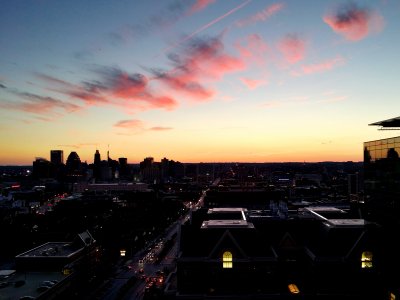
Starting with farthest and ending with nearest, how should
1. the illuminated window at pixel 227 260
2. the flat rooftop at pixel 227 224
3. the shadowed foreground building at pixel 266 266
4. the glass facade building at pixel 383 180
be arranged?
the flat rooftop at pixel 227 224, the illuminated window at pixel 227 260, the shadowed foreground building at pixel 266 266, the glass facade building at pixel 383 180

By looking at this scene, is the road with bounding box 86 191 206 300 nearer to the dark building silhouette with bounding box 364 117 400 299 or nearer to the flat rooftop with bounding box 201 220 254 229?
the flat rooftop with bounding box 201 220 254 229

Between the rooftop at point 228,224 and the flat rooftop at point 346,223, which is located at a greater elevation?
the flat rooftop at point 346,223

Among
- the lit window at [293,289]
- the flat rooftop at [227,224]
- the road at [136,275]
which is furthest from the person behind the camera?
the road at [136,275]

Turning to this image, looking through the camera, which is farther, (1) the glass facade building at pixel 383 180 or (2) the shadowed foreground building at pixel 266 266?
(2) the shadowed foreground building at pixel 266 266

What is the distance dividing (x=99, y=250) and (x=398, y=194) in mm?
68011

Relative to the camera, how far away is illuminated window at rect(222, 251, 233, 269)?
157 ft

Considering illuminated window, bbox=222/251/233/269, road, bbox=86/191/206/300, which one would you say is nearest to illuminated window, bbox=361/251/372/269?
illuminated window, bbox=222/251/233/269

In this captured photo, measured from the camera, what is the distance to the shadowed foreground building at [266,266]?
1850 inches

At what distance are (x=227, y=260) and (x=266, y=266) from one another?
17.5ft

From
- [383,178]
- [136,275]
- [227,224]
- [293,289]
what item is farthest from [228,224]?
[136,275]

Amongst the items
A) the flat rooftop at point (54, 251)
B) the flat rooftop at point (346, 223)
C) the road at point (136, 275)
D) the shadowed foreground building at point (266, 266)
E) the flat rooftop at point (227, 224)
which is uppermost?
the flat rooftop at point (346, 223)

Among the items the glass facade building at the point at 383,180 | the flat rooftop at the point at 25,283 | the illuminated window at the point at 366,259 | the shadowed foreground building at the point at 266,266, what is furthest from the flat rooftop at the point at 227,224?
the flat rooftop at the point at 25,283

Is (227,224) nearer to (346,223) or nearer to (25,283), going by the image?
(346,223)

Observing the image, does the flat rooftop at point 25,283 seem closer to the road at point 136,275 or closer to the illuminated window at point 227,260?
the road at point 136,275
